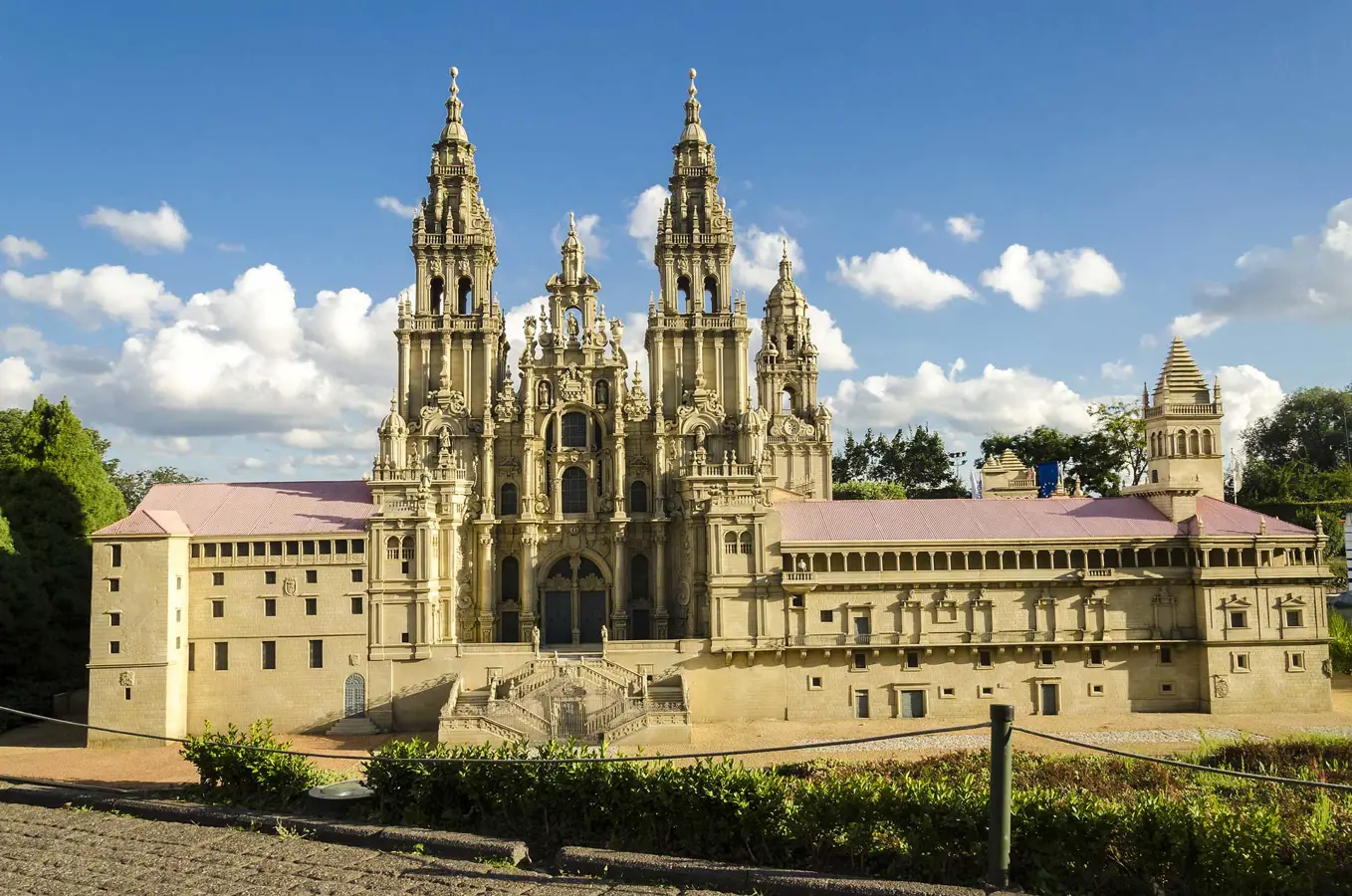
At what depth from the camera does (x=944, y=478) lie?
11812cm

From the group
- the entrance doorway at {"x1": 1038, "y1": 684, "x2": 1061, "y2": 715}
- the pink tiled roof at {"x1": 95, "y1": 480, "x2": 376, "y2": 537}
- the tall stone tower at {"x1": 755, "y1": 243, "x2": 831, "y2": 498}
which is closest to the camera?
the pink tiled roof at {"x1": 95, "y1": 480, "x2": 376, "y2": 537}

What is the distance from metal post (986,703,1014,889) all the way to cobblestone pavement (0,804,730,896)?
482cm

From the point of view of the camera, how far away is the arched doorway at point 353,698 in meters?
53.3

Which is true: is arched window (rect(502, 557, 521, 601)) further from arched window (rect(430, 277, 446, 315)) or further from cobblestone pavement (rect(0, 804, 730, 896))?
cobblestone pavement (rect(0, 804, 730, 896))

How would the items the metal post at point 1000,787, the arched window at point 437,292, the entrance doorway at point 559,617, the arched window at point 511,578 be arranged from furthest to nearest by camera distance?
the arched window at point 437,292
the arched window at point 511,578
the entrance doorway at point 559,617
the metal post at point 1000,787

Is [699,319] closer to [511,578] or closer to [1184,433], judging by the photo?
[511,578]

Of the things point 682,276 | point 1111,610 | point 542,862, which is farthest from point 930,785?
point 682,276

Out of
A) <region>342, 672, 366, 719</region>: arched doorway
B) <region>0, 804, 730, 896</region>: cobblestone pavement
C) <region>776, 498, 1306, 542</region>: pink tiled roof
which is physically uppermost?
<region>776, 498, 1306, 542</region>: pink tiled roof

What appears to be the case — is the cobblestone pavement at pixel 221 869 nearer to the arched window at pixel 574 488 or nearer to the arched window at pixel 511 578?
the arched window at pixel 511 578

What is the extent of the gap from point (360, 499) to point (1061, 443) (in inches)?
2749

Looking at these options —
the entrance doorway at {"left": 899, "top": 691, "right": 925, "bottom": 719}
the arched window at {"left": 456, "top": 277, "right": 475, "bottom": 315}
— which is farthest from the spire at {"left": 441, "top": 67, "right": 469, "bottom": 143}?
the entrance doorway at {"left": 899, "top": 691, "right": 925, "bottom": 719}

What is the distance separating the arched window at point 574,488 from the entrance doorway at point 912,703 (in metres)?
22.7

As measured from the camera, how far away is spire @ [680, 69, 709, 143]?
6794cm

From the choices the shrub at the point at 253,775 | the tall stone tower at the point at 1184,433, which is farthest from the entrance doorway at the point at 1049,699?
the shrub at the point at 253,775
